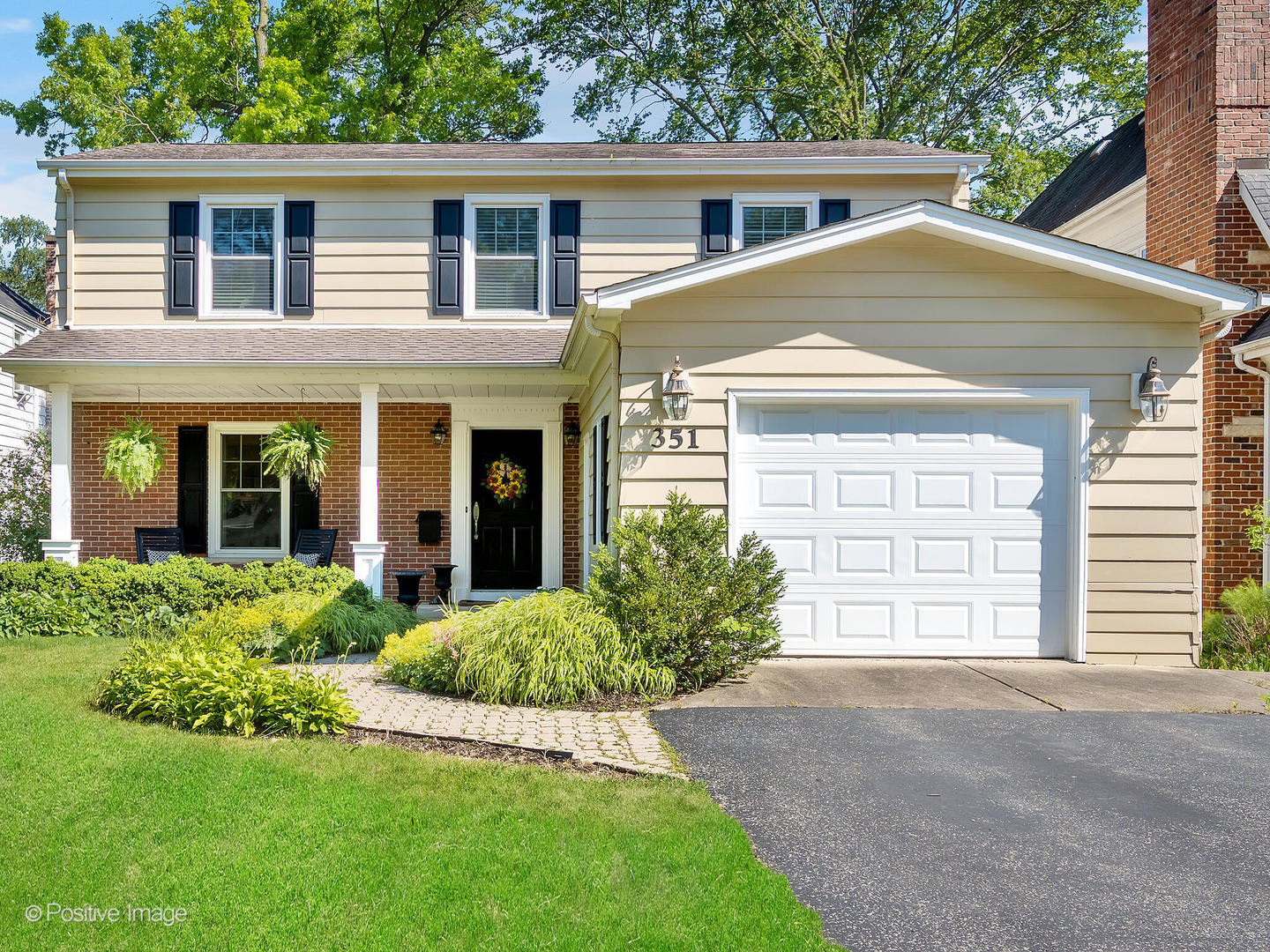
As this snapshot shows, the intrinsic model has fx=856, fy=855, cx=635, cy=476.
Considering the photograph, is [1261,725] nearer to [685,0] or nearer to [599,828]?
[599,828]

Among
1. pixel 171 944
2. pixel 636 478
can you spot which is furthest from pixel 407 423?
pixel 171 944

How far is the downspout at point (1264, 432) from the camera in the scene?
27.1 feet

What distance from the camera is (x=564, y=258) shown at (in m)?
10.4

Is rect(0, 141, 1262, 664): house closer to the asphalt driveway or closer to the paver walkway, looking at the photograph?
the asphalt driveway

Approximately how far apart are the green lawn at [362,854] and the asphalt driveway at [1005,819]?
1.19 ft

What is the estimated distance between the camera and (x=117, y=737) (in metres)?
4.81

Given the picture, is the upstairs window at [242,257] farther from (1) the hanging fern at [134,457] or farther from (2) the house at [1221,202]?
(2) the house at [1221,202]

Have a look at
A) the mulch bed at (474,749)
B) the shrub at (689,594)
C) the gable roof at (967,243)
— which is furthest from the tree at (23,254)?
the mulch bed at (474,749)

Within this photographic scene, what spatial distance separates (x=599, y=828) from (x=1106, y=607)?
17.5ft

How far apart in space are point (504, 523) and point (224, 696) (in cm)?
620

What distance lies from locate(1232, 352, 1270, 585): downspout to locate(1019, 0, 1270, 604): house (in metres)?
0.01

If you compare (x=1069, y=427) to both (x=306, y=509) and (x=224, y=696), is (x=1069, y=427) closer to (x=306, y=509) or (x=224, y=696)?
(x=224, y=696)

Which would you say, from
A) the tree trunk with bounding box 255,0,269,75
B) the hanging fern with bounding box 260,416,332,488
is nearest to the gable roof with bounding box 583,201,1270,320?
the hanging fern with bounding box 260,416,332,488

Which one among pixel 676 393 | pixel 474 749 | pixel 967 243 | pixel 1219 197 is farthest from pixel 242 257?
pixel 1219 197
